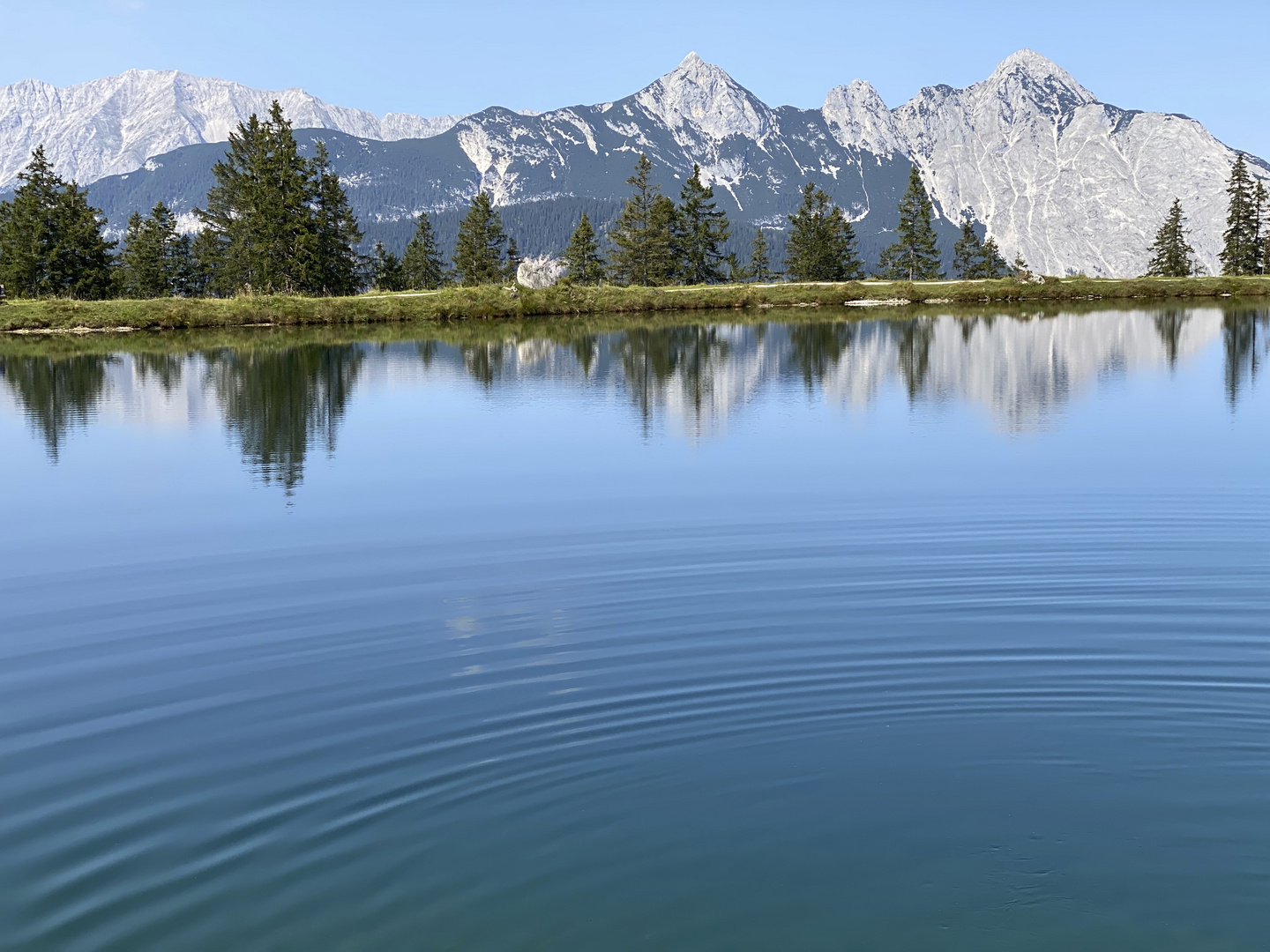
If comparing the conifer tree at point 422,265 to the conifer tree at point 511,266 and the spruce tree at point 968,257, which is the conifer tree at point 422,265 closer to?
the conifer tree at point 511,266

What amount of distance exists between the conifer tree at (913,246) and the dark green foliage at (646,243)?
20227 mm

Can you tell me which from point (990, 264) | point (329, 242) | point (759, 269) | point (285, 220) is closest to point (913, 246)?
point (990, 264)

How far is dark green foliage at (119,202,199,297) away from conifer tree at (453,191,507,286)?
78.7ft

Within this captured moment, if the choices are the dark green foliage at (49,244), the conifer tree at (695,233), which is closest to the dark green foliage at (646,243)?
the conifer tree at (695,233)

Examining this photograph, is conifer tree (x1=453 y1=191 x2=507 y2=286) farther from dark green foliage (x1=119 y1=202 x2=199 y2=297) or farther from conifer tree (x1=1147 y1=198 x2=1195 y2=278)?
conifer tree (x1=1147 y1=198 x2=1195 y2=278)

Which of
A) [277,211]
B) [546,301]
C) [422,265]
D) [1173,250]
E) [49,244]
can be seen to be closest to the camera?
[546,301]

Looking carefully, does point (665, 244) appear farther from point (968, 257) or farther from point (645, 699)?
point (645, 699)

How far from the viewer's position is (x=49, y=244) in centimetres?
8638

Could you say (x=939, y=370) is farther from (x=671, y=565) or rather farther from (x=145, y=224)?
(x=145, y=224)

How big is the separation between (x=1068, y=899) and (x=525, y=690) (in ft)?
15.4

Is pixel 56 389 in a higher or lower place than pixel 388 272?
lower

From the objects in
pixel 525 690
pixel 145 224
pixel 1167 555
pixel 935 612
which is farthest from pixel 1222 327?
pixel 145 224

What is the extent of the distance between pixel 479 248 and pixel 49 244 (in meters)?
34.3

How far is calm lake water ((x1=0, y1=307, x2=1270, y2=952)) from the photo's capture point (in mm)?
6398
